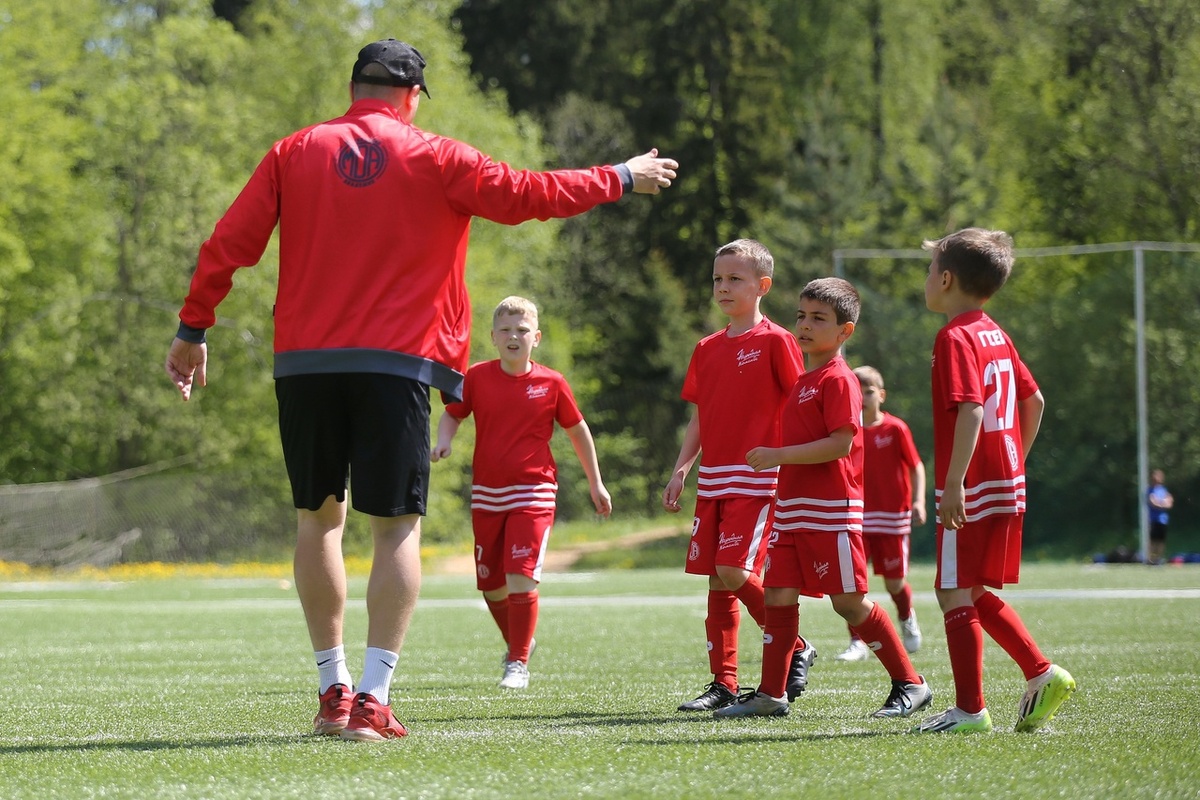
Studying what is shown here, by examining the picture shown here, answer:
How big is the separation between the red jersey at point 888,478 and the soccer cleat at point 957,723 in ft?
13.6

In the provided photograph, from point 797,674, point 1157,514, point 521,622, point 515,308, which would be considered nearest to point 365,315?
point 797,674

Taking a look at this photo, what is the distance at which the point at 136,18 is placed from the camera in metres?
39.3

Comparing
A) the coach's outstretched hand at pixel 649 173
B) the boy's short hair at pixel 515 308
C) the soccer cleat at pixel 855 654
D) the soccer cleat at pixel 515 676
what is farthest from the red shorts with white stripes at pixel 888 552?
the coach's outstretched hand at pixel 649 173

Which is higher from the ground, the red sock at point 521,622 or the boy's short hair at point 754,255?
the boy's short hair at point 754,255

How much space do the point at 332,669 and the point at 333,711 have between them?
16cm

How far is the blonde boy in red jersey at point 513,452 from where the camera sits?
7.42m

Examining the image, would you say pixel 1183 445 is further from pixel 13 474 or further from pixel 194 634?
pixel 13 474

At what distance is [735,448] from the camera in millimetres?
6004

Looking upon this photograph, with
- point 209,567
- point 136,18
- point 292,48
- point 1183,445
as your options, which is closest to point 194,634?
point 209,567

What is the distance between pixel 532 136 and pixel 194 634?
26.8m

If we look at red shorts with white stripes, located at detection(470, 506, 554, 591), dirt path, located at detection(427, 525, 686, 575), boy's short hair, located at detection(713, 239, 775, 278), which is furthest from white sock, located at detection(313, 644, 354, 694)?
dirt path, located at detection(427, 525, 686, 575)

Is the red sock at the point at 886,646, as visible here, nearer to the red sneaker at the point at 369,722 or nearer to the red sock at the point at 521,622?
the red sneaker at the point at 369,722

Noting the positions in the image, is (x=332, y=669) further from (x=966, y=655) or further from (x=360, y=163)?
(x=966, y=655)

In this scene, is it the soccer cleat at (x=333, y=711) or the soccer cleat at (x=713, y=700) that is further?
the soccer cleat at (x=713, y=700)
